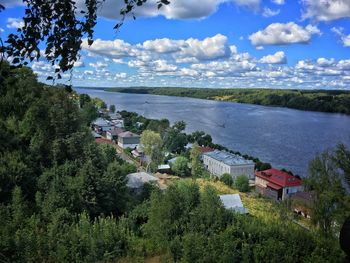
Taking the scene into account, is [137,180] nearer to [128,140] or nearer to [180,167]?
[180,167]

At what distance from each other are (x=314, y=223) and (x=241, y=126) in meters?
48.0

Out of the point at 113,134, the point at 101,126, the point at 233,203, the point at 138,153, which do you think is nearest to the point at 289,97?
the point at 101,126

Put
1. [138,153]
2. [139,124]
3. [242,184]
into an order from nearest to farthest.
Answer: [242,184] → [138,153] → [139,124]

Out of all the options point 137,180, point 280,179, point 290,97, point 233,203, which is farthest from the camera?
point 290,97

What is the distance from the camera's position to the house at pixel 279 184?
99.1 feet

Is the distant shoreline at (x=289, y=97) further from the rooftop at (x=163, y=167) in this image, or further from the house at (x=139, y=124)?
the rooftop at (x=163, y=167)

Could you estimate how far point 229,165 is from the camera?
1404 inches

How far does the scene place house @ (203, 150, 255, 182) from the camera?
117 feet

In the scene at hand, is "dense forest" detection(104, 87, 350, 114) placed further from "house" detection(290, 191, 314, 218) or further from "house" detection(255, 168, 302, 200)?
"house" detection(290, 191, 314, 218)

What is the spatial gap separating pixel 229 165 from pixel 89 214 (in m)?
22.3

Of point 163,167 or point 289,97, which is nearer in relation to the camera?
point 163,167

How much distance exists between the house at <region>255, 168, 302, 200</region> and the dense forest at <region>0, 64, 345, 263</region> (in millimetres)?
9831

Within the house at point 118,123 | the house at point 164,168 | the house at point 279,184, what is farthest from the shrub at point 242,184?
the house at point 118,123

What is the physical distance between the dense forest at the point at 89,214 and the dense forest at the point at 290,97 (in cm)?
7801
